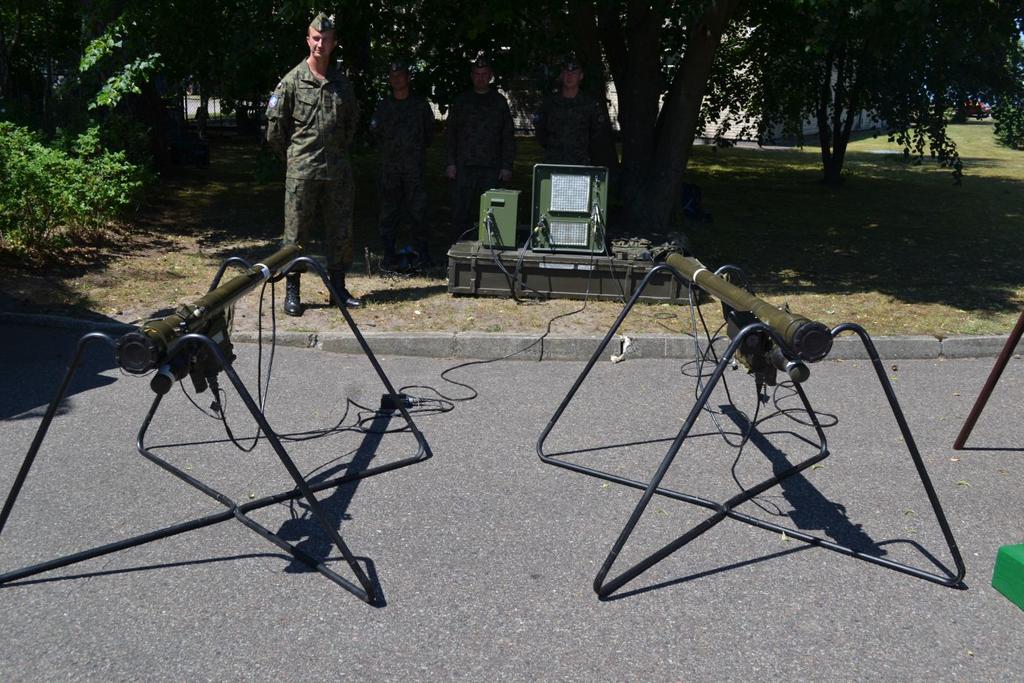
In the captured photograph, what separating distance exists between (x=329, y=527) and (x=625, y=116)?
909cm

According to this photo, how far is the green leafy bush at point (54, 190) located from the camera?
9312 mm

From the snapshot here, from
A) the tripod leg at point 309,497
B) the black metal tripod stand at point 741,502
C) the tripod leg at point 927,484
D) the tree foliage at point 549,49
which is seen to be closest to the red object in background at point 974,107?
the tree foliage at point 549,49

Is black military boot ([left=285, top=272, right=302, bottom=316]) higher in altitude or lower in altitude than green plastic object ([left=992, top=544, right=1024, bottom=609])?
higher

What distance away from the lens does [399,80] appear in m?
9.89

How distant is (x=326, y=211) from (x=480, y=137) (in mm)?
2188

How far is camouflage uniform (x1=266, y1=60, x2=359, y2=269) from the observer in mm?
8398

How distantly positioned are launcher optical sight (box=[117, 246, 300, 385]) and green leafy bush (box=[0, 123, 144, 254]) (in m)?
5.80

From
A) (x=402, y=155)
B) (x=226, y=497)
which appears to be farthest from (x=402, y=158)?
(x=226, y=497)

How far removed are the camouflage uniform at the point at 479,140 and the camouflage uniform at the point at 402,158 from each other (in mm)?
330

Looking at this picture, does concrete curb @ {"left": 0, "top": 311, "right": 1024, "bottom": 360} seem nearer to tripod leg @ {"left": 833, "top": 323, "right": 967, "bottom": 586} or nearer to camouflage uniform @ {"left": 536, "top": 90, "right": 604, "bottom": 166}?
camouflage uniform @ {"left": 536, "top": 90, "right": 604, "bottom": 166}

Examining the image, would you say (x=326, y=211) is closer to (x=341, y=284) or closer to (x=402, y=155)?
(x=341, y=284)

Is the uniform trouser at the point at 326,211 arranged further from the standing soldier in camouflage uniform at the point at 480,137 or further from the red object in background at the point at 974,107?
the red object in background at the point at 974,107

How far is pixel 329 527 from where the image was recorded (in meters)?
3.89

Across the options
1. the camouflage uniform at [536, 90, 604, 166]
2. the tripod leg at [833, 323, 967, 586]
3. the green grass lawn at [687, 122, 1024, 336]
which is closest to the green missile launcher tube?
the tripod leg at [833, 323, 967, 586]
